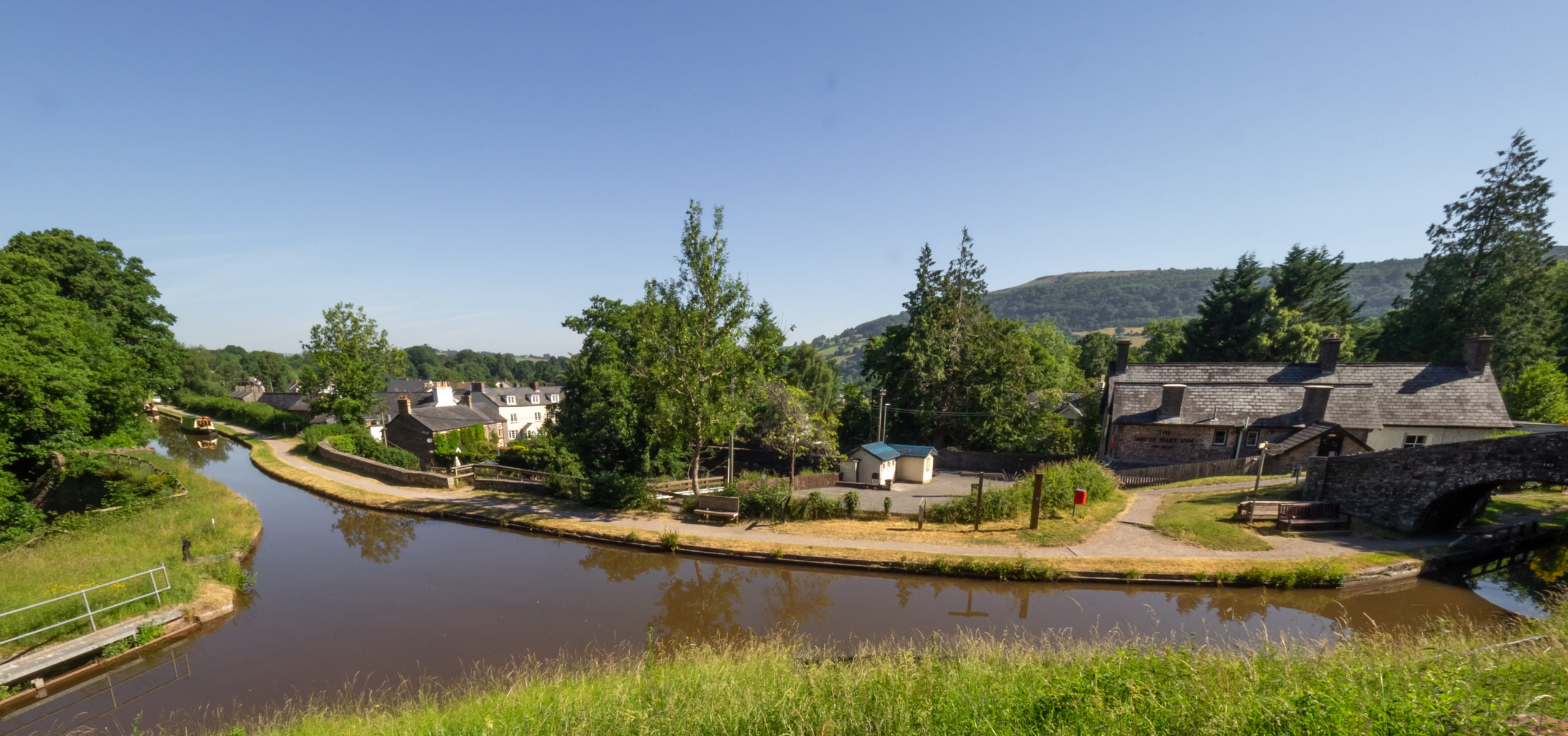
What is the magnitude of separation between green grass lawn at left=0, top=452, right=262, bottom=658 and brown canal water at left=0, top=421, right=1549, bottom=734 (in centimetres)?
137

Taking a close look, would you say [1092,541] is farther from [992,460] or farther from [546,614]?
[546,614]

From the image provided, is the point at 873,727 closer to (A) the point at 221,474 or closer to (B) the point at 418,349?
(A) the point at 221,474

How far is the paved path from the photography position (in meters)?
15.2

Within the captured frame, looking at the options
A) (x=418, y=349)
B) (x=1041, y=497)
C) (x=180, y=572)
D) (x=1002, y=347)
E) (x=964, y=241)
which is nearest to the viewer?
(x=180, y=572)

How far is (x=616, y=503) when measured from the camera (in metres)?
21.0

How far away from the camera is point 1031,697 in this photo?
19.8 ft

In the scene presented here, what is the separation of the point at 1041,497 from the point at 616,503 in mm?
16475

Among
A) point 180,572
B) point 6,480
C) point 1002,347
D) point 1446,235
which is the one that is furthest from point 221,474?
point 1446,235

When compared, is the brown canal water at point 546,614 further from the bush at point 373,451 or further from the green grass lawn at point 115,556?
the bush at point 373,451

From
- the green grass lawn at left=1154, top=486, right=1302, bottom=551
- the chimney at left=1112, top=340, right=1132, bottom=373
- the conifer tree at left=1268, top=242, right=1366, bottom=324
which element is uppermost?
the conifer tree at left=1268, top=242, right=1366, bottom=324

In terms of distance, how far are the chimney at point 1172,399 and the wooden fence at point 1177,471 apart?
337 cm

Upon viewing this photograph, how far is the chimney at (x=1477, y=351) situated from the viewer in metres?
24.1

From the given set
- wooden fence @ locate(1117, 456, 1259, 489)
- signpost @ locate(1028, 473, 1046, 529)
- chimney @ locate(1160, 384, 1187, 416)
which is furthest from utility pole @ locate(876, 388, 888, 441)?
signpost @ locate(1028, 473, 1046, 529)

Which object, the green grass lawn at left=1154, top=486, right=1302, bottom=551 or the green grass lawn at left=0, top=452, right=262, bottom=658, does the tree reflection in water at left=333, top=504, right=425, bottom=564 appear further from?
the green grass lawn at left=1154, top=486, right=1302, bottom=551
